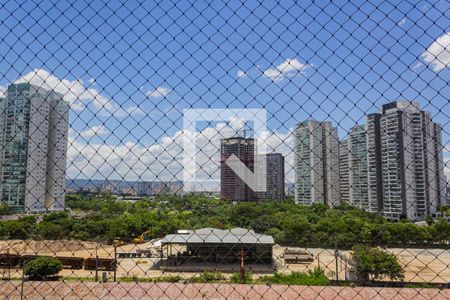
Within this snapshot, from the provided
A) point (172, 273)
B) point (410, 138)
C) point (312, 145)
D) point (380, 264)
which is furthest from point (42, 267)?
point (410, 138)

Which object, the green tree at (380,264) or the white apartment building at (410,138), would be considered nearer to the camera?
the white apartment building at (410,138)

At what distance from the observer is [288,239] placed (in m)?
17.7

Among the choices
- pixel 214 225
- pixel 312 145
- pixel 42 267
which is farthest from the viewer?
pixel 214 225

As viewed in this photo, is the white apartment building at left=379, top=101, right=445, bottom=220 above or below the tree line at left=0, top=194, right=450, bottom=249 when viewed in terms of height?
above

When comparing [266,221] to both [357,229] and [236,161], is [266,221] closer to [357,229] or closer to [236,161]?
[357,229]

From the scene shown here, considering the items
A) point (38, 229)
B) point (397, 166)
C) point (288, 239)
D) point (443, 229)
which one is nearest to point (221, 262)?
point (288, 239)

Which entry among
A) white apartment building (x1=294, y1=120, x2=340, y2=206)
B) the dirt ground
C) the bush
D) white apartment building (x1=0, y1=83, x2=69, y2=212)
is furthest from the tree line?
white apartment building (x1=294, y1=120, x2=340, y2=206)

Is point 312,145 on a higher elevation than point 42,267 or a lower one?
higher

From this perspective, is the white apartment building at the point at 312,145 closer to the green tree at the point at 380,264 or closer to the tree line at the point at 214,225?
the green tree at the point at 380,264

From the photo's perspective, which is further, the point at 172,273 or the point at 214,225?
the point at 214,225

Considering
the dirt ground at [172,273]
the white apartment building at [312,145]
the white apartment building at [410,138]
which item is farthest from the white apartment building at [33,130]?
the dirt ground at [172,273]

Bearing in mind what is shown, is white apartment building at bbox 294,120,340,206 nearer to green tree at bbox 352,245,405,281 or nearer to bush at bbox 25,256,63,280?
green tree at bbox 352,245,405,281

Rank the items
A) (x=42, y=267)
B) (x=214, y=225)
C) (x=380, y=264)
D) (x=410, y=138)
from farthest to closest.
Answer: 1. (x=214, y=225)
2. (x=380, y=264)
3. (x=42, y=267)
4. (x=410, y=138)

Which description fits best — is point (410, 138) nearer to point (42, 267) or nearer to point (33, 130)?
point (33, 130)
